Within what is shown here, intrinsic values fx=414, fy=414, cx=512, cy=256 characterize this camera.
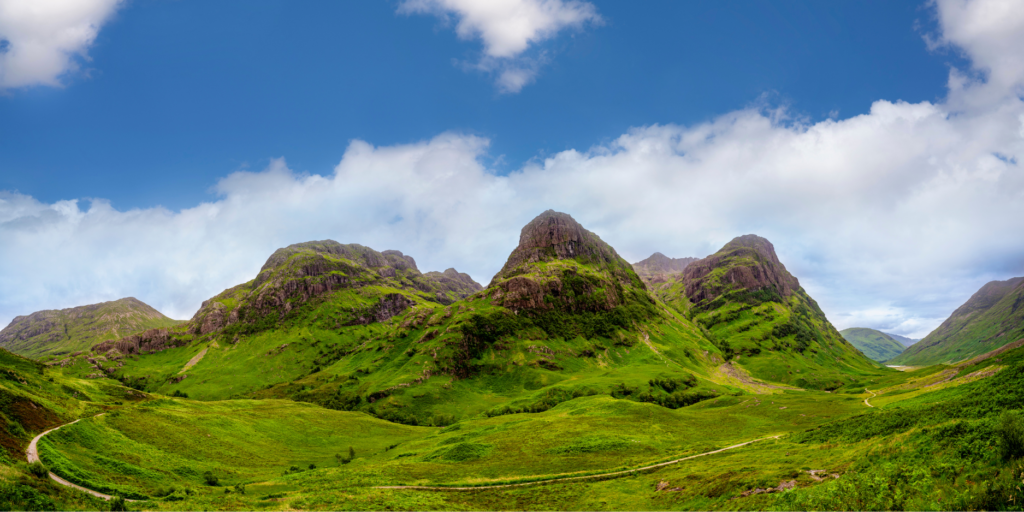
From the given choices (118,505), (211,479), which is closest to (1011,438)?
(118,505)

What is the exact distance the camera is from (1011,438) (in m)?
31.2

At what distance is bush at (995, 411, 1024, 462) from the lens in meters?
30.8

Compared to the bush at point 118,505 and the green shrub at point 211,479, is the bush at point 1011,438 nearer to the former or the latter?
the bush at point 118,505

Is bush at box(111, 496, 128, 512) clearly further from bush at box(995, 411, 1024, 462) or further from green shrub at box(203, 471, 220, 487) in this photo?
bush at box(995, 411, 1024, 462)

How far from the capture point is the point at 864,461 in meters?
42.6

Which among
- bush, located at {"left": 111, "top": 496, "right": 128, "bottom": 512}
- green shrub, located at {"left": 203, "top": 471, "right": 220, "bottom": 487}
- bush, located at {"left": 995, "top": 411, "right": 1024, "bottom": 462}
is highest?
bush, located at {"left": 995, "top": 411, "right": 1024, "bottom": 462}

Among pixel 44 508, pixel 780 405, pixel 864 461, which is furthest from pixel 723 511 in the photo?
pixel 780 405

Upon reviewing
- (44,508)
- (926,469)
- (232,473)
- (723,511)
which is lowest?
(232,473)

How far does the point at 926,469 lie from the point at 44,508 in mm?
80346

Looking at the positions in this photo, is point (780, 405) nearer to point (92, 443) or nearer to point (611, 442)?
point (611, 442)

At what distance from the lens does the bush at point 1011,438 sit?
30.8m

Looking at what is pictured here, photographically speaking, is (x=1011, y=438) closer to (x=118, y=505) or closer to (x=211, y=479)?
(x=118, y=505)

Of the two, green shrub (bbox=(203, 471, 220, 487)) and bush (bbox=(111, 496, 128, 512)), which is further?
green shrub (bbox=(203, 471, 220, 487))

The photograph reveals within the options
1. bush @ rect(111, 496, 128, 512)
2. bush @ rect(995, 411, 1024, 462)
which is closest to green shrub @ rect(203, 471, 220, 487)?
bush @ rect(111, 496, 128, 512)
